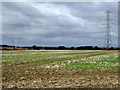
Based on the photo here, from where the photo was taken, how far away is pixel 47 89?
9859 millimetres

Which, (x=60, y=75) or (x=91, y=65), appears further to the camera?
(x=91, y=65)

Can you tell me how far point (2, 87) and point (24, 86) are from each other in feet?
4.10

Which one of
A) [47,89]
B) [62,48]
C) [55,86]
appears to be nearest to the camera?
[47,89]

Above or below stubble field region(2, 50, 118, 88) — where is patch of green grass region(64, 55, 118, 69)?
above

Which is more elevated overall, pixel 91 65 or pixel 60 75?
pixel 91 65

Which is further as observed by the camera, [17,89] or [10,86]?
[10,86]

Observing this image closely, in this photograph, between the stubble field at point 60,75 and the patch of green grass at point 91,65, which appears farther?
the patch of green grass at point 91,65

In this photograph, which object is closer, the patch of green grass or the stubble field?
the stubble field

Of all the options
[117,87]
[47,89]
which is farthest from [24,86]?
[117,87]

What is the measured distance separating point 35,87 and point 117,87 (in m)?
4.50

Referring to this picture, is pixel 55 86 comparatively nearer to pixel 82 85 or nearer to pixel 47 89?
pixel 47 89

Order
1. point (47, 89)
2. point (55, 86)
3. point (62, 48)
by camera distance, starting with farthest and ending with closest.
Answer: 1. point (62, 48)
2. point (55, 86)
3. point (47, 89)

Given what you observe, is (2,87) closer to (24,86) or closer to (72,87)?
(24,86)

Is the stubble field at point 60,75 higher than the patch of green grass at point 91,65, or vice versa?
the patch of green grass at point 91,65
